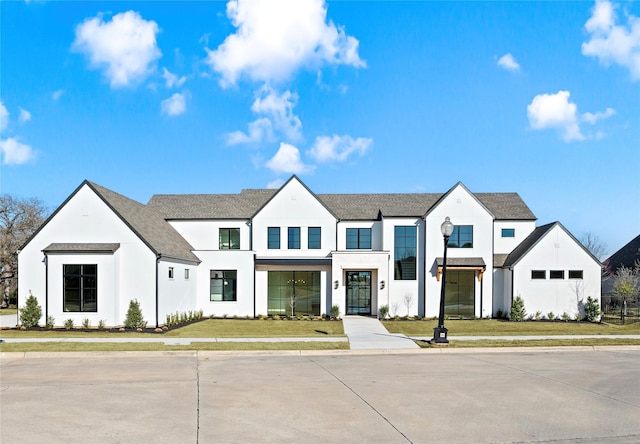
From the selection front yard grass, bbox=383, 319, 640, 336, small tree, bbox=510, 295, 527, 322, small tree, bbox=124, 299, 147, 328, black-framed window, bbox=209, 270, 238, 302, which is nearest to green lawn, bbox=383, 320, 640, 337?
front yard grass, bbox=383, 319, 640, 336

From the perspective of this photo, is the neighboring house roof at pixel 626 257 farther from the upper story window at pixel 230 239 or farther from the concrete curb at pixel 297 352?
the upper story window at pixel 230 239

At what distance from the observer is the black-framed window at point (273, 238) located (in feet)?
105

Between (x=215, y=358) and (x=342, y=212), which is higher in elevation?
(x=342, y=212)

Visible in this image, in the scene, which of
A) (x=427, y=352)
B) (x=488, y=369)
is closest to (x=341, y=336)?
(x=427, y=352)

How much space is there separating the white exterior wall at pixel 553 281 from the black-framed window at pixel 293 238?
43.9 ft

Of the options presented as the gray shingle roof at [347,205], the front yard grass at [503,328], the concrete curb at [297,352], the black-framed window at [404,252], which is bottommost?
the front yard grass at [503,328]

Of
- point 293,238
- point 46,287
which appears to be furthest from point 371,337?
point 46,287

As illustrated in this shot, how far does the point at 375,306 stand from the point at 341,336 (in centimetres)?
1004

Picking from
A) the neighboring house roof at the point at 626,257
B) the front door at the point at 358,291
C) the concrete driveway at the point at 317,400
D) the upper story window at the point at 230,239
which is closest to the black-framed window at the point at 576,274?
the front door at the point at 358,291

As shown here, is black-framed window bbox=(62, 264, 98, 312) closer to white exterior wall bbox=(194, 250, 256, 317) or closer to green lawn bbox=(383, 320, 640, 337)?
white exterior wall bbox=(194, 250, 256, 317)

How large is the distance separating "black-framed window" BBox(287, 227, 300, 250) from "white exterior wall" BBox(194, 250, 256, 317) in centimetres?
255

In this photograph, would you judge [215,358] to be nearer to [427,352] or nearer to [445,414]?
[427,352]

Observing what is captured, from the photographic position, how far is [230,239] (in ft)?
108

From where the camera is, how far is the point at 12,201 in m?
44.4
